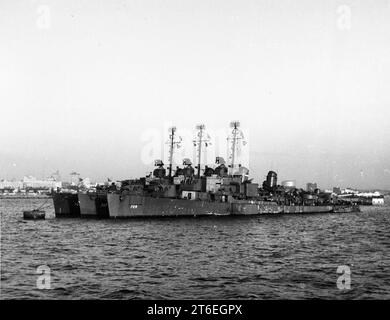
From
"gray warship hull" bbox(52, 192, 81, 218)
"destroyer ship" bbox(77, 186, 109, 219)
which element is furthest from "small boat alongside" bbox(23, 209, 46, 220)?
"gray warship hull" bbox(52, 192, 81, 218)

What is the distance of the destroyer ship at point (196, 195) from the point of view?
57.0m

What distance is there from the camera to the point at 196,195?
65.4 metres

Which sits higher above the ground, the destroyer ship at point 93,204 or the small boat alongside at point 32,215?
the destroyer ship at point 93,204

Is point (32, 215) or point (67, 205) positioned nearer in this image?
point (32, 215)

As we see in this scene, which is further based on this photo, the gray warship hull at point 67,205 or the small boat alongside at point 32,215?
the gray warship hull at point 67,205

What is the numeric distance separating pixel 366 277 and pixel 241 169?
57.2 meters

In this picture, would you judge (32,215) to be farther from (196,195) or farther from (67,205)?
(196,195)

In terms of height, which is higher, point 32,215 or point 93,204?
point 93,204

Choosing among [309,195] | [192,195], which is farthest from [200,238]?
[309,195]

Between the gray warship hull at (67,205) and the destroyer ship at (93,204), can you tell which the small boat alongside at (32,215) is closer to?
the destroyer ship at (93,204)

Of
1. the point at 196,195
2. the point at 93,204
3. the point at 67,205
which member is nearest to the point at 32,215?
the point at 67,205

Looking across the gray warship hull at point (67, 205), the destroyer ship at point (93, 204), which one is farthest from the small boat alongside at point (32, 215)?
the gray warship hull at point (67, 205)
